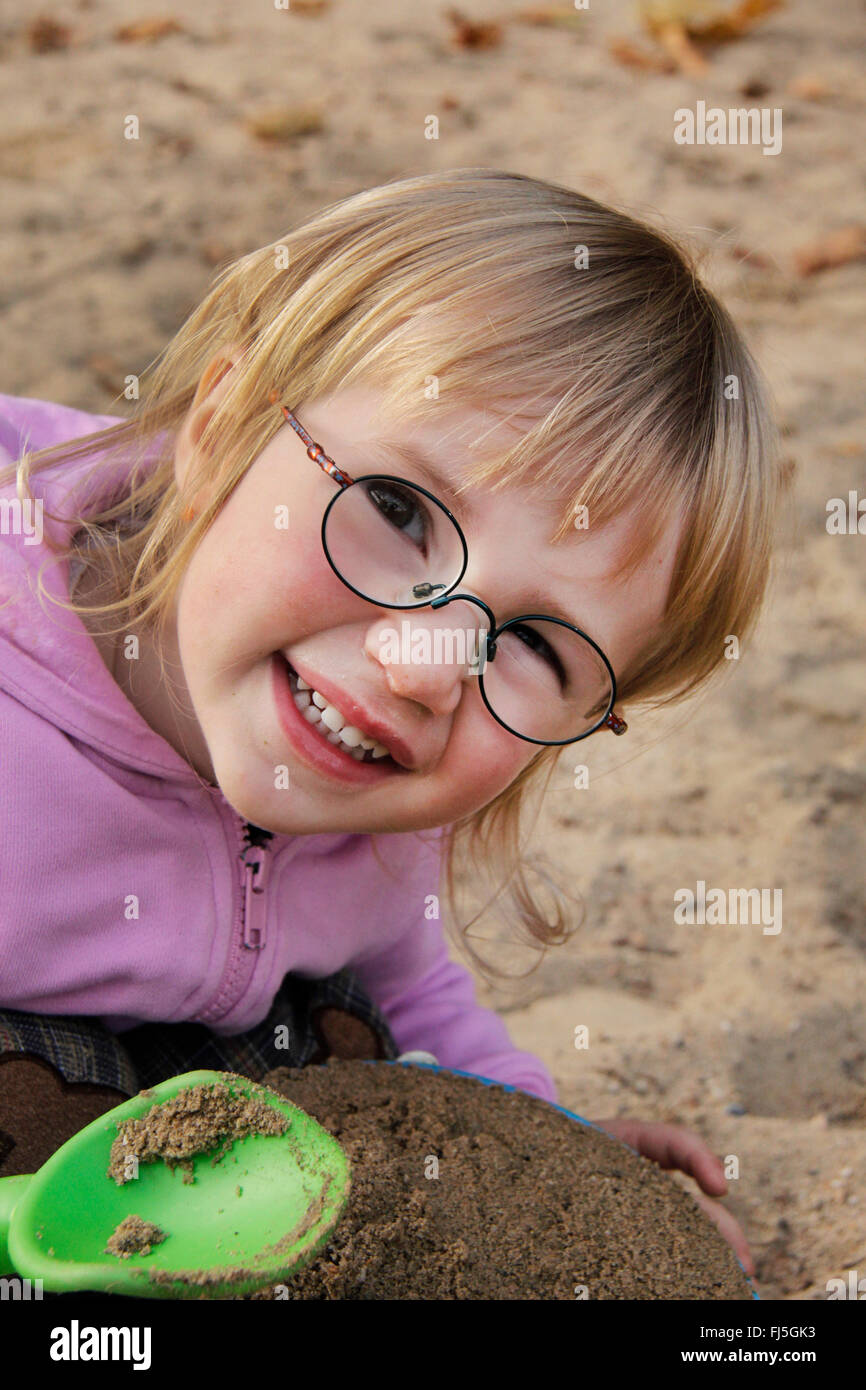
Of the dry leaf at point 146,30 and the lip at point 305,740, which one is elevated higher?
the dry leaf at point 146,30

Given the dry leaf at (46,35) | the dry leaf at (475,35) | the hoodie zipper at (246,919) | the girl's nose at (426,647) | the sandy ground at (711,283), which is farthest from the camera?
the dry leaf at (475,35)

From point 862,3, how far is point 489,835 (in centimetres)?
391

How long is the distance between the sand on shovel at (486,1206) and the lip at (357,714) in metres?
0.37

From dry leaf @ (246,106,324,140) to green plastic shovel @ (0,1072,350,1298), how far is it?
302 cm

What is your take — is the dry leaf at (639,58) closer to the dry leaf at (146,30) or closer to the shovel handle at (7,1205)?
the dry leaf at (146,30)

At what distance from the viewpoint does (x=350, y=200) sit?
1296mm

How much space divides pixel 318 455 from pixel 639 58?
3433mm

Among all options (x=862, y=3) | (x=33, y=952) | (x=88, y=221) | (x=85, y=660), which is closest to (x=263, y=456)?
(x=85, y=660)

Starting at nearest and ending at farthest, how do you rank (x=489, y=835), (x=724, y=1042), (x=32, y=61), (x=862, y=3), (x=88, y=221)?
(x=489, y=835) < (x=724, y=1042) < (x=88, y=221) < (x=32, y=61) < (x=862, y=3)

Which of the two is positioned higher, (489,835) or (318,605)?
(318,605)

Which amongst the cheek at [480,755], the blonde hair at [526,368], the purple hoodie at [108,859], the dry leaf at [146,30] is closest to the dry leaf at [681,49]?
the dry leaf at [146,30]

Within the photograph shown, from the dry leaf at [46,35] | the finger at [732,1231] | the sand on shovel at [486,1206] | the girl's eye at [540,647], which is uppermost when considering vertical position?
the dry leaf at [46,35]

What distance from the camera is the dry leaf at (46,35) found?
3615 millimetres

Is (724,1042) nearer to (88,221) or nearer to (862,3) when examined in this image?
(88,221)
